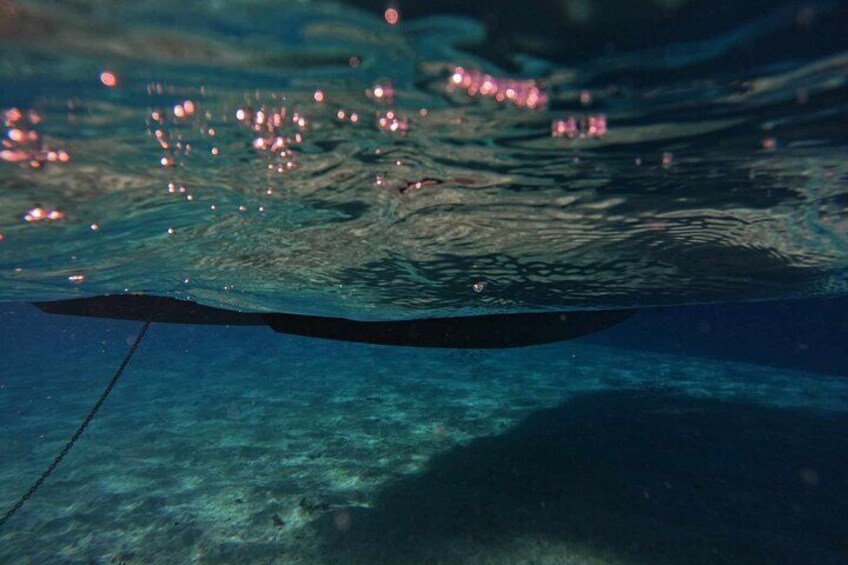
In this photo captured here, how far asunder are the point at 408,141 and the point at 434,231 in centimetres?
270

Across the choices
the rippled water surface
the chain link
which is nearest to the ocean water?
the rippled water surface

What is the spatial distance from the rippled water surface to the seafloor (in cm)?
517

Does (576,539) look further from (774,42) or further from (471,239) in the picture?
(774,42)

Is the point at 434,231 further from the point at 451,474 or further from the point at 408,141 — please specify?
the point at 451,474

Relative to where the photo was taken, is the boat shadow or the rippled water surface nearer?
the rippled water surface

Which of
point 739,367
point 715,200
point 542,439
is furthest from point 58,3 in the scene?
point 739,367

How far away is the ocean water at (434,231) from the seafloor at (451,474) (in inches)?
3.5

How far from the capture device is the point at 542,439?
12836mm

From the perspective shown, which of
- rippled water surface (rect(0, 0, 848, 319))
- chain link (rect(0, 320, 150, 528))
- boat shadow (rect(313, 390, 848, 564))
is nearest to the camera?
rippled water surface (rect(0, 0, 848, 319))

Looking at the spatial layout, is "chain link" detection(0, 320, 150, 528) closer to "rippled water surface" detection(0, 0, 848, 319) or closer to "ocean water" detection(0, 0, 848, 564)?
"ocean water" detection(0, 0, 848, 564)

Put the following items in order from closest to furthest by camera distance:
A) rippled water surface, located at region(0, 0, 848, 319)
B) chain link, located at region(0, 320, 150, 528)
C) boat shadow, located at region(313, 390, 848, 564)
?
rippled water surface, located at region(0, 0, 848, 319)
boat shadow, located at region(313, 390, 848, 564)
chain link, located at region(0, 320, 150, 528)

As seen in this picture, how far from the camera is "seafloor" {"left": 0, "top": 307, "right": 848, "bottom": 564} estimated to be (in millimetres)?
8180

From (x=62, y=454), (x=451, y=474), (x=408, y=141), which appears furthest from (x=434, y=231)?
(x=62, y=454)

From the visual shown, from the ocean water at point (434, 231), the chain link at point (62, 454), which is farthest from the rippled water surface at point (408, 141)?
the chain link at point (62, 454)
